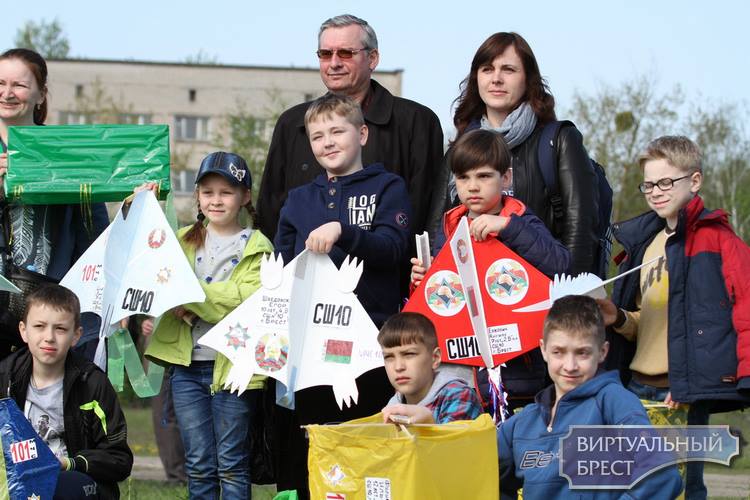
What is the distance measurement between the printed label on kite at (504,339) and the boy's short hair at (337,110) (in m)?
1.19

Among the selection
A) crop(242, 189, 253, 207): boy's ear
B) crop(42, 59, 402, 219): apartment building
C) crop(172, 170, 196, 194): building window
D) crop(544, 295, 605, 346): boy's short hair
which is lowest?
crop(544, 295, 605, 346): boy's short hair

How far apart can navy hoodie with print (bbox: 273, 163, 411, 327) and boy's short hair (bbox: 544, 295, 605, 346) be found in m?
0.99

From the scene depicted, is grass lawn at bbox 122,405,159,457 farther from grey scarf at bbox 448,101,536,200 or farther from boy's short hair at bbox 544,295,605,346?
boy's short hair at bbox 544,295,605,346

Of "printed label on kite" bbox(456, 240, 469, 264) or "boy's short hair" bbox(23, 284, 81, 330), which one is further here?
"boy's short hair" bbox(23, 284, 81, 330)

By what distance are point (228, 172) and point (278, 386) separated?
3.50ft

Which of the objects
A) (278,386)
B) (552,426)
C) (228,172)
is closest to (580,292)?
(552,426)

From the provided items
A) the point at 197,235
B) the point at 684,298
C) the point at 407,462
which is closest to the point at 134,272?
the point at 197,235

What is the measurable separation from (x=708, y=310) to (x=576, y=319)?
2.74ft

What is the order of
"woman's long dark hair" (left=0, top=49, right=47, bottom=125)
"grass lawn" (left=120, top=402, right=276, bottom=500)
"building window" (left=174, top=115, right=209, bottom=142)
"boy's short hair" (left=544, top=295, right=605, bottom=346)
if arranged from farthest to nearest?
"building window" (left=174, top=115, right=209, bottom=142) → "grass lawn" (left=120, top=402, right=276, bottom=500) → "woman's long dark hair" (left=0, top=49, right=47, bottom=125) → "boy's short hair" (left=544, top=295, right=605, bottom=346)

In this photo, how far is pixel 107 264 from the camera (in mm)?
5766

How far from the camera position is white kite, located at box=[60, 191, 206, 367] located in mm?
5566

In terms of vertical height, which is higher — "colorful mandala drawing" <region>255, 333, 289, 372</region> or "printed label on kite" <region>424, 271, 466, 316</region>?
"printed label on kite" <region>424, 271, 466, 316</region>

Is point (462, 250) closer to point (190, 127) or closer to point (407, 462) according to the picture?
point (407, 462)

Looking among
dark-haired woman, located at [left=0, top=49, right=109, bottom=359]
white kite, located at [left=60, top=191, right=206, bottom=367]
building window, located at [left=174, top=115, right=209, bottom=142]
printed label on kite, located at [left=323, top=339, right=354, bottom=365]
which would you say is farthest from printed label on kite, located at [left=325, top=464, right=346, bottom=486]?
building window, located at [left=174, top=115, right=209, bottom=142]
